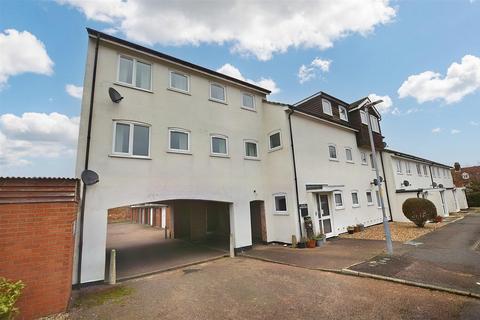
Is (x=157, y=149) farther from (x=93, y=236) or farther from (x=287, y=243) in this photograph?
(x=287, y=243)

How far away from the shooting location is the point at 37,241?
209 inches

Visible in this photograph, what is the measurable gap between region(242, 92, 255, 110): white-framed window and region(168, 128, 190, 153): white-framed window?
4356mm

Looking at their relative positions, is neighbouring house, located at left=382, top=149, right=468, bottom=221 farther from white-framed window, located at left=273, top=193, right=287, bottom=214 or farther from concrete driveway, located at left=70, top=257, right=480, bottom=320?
concrete driveway, located at left=70, top=257, right=480, bottom=320

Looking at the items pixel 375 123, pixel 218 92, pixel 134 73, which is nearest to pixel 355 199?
pixel 375 123

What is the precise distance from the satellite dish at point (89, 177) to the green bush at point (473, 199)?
3991cm

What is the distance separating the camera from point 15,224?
202 inches

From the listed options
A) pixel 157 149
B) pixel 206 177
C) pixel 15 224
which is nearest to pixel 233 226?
pixel 206 177

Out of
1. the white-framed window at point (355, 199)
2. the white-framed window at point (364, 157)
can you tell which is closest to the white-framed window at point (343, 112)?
the white-framed window at point (364, 157)

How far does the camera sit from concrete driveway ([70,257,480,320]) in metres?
4.72

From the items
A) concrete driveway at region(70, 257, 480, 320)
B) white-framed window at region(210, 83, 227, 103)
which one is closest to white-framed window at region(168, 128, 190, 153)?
white-framed window at region(210, 83, 227, 103)

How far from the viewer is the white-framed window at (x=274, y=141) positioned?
13.0 metres

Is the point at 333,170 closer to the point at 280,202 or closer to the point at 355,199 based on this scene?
the point at 355,199

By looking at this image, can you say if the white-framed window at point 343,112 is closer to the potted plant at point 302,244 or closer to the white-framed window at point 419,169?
the potted plant at point 302,244

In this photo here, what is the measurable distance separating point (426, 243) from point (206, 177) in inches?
405
